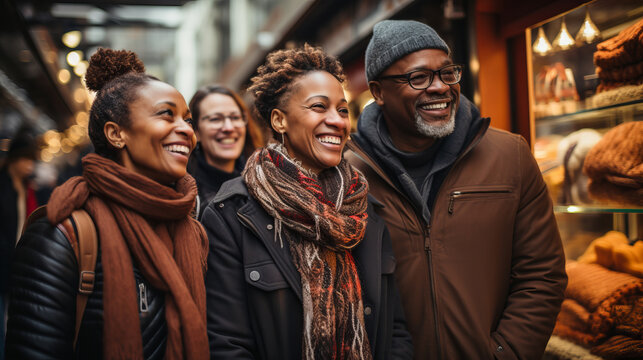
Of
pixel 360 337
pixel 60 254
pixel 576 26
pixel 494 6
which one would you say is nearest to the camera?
pixel 60 254

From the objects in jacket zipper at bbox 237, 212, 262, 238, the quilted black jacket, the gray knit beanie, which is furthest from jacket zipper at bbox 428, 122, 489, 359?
the quilted black jacket

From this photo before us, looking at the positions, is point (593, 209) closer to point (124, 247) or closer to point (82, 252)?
point (124, 247)

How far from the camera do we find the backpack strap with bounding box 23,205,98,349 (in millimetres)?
1532

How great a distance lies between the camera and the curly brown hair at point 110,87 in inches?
68.4

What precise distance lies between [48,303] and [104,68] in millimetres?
942

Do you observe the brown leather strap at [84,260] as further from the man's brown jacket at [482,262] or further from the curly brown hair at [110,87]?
the man's brown jacket at [482,262]

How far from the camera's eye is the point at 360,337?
1.86 metres

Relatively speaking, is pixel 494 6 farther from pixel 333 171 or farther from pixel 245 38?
pixel 245 38

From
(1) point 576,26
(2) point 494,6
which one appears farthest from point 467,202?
(2) point 494,6

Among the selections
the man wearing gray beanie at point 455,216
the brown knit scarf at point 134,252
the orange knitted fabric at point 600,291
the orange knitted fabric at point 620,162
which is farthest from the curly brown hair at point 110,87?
the orange knitted fabric at point 600,291

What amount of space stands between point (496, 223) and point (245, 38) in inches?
424

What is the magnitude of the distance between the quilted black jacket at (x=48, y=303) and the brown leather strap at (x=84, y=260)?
17mm

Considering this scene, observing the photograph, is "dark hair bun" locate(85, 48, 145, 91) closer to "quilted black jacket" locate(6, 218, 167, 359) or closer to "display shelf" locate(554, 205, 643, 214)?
"quilted black jacket" locate(6, 218, 167, 359)

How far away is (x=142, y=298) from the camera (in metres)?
1.65
